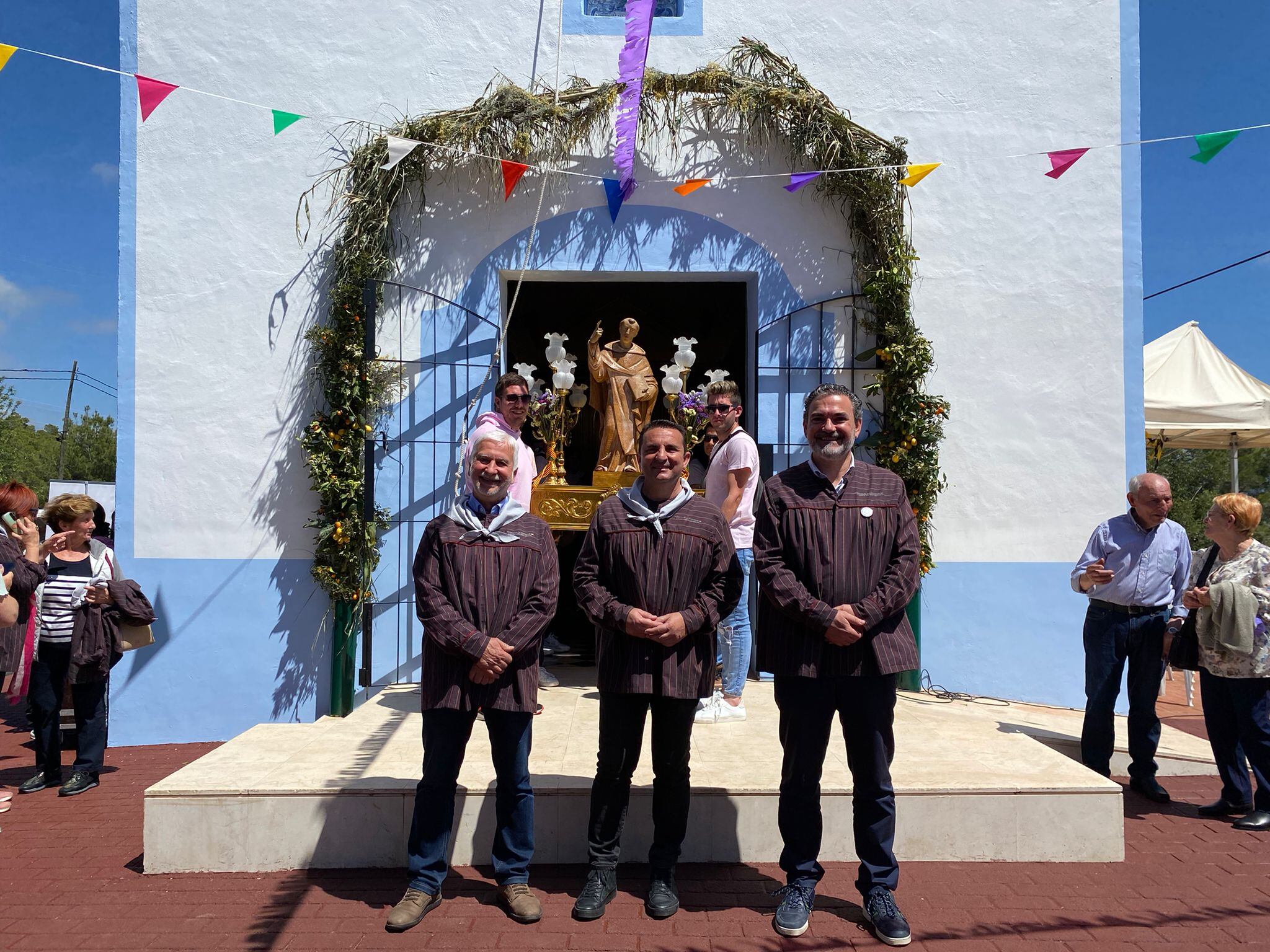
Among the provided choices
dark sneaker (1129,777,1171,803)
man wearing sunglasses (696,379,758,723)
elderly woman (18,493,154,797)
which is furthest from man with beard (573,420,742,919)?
A: elderly woman (18,493,154,797)

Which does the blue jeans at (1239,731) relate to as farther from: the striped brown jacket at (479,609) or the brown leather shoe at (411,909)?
the brown leather shoe at (411,909)

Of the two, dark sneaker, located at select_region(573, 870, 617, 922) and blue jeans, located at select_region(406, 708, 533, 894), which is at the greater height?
blue jeans, located at select_region(406, 708, 533, 894)

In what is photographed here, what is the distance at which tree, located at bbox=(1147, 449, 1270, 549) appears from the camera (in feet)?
56.3

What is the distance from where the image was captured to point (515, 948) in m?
3.20

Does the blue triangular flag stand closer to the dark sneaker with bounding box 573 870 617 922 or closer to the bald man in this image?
the bald man

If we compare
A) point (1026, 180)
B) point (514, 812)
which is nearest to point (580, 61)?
point (1026, 180)

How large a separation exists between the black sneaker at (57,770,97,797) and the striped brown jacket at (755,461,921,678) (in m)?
4.06

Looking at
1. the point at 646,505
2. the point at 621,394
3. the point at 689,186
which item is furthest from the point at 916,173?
the point at 646,505

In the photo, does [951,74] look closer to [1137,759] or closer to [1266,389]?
[1137,759]

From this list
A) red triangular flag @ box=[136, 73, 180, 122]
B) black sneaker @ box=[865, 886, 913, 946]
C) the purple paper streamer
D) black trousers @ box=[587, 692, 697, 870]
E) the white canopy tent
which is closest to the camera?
black sneaker @ box=[865, 886, 913, 946]

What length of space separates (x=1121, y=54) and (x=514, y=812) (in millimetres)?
6542

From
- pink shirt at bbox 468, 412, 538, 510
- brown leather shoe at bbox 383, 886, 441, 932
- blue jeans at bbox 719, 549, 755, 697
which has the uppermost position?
pink shirt at bbox 468, 412, 538, 510

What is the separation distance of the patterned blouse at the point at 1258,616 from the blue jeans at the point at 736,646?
220 cm

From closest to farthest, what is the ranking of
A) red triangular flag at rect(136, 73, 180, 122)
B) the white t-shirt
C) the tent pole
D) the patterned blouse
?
the patterned blouse
the white t-shirt
red triangular flag at rect(136, 73, 180, 122)
the tent pole
